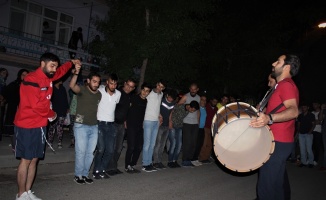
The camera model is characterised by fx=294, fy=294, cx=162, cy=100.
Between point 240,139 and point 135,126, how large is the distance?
3621 mm

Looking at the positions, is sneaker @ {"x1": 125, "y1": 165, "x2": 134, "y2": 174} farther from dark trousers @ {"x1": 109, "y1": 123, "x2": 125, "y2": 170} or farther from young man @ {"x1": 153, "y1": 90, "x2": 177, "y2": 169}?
young man @ {"x1": 153, "y1": 90, "x2": 177, "y2": 169}

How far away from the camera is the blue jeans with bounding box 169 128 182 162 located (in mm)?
8328

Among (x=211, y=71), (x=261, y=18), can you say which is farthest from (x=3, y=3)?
(x=261, y=18)

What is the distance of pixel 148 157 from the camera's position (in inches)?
295

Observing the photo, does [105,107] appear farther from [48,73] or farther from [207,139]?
[207,139]

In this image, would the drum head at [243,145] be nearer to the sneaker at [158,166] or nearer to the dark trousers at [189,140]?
the sneaker at [158,166]

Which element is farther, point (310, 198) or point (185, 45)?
point (185, 45)

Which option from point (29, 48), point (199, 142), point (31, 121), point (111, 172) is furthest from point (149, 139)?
point (29, 48)

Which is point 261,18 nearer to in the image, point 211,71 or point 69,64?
point 211,71

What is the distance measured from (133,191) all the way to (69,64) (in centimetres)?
266

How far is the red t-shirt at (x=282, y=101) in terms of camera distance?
3691 mm

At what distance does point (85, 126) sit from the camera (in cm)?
570

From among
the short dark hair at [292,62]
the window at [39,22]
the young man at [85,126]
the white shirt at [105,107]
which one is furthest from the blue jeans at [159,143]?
the window at [39,22]

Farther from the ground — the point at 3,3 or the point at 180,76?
the point at 3,3
